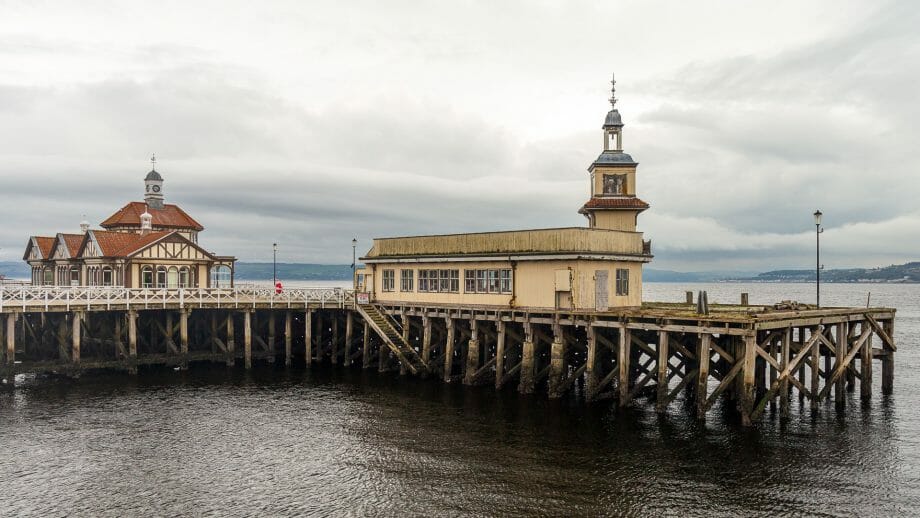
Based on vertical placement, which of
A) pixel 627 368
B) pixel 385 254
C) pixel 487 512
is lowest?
pixel 487 512

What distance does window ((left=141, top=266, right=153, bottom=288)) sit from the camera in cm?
4941

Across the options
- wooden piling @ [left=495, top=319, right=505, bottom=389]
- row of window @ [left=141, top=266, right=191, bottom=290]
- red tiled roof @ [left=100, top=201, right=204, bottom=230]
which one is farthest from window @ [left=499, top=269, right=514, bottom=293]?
red tiled roof @ [left=100, top=201, right=204, bottom=230]

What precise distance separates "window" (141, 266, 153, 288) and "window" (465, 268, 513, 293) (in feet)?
82.9

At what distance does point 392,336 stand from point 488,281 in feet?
24.4

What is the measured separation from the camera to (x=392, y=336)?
41.0 meters

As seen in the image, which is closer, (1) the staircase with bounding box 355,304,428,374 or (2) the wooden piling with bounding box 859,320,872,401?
(2) the wooden piling with bounding box 859,320,872,401

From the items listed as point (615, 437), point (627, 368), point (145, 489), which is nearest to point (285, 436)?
point (145, 489)

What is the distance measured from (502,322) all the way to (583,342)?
169 inches

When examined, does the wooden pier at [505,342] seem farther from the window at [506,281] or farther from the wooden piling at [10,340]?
the window at [506,281]

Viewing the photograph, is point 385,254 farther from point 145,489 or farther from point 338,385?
point 145,489

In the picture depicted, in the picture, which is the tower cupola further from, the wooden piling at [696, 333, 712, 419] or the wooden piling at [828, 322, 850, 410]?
the wooden piling at [828, 322, 850, 410]

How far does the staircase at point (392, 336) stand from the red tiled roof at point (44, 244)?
30.1 meters

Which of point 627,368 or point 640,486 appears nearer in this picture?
point 640,486

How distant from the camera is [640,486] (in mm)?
20953
